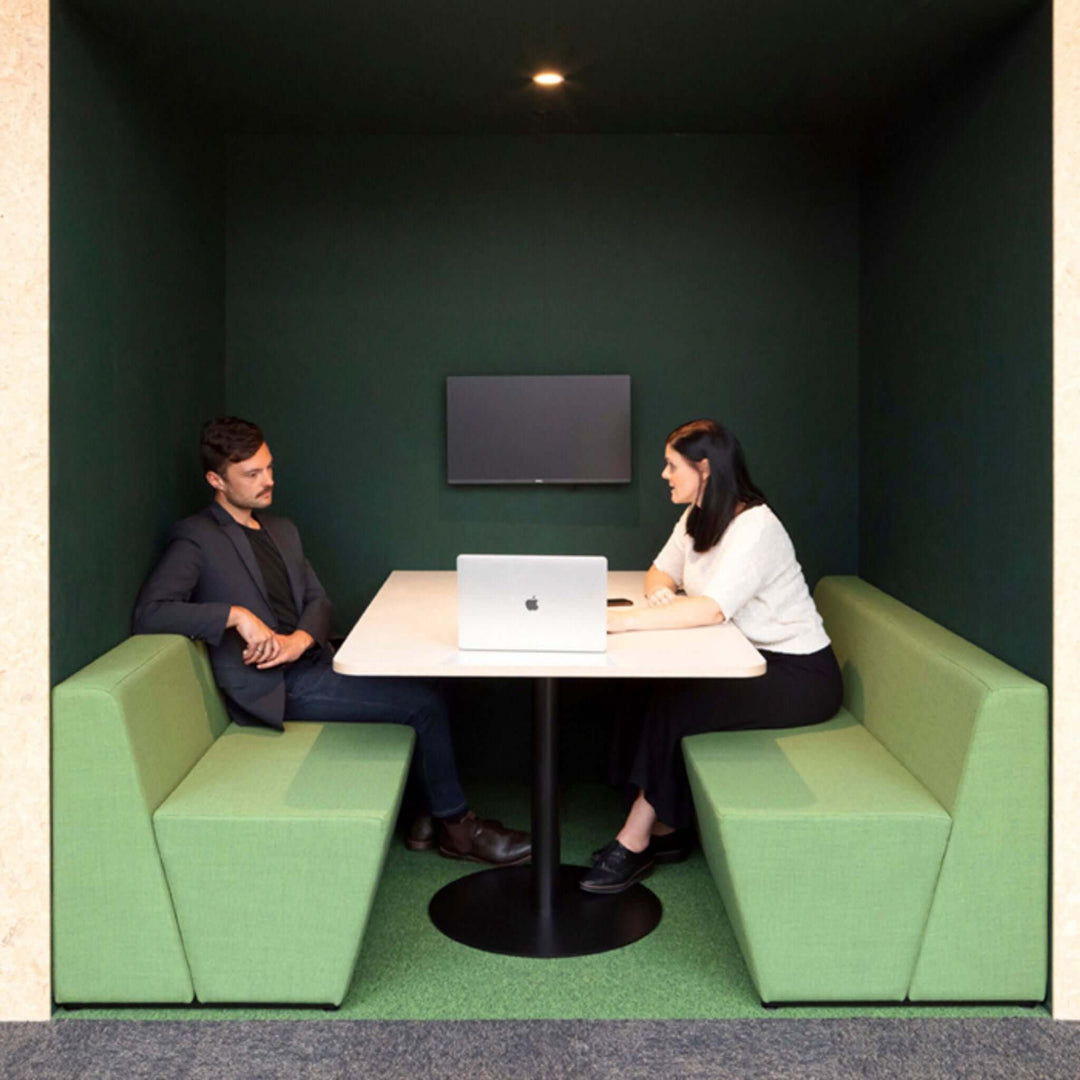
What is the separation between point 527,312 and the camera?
15.9 feet

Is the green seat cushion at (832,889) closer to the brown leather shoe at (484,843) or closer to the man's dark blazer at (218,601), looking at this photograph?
the brown leather shoe at (484,843)

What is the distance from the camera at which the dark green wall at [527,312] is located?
4.80m

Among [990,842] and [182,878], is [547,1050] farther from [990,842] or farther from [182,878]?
[990,842]

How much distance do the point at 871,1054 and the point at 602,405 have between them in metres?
2.59

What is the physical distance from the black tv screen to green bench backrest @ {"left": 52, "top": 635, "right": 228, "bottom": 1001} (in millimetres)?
1906

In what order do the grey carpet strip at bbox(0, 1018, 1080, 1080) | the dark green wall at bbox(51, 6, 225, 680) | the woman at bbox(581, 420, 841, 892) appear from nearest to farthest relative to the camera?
1. the grey carpet strip at bbox(0, 1018, 1080, 1080)
2. the dark green wall at bbox(51, 6, 225, 680)
3. the woman at bbox(581, 420, 841, 892)

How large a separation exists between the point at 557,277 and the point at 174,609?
2036mm

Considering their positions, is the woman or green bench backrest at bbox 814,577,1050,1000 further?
the woman

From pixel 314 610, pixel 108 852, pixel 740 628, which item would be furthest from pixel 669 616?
pixel 108 852

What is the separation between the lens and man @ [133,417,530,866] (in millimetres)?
3738

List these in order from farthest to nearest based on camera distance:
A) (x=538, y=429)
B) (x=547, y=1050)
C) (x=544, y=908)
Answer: (x=538, y=429)
(x=544, y=908)
(x=547, y=1050)

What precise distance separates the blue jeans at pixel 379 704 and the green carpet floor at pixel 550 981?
1.31ft

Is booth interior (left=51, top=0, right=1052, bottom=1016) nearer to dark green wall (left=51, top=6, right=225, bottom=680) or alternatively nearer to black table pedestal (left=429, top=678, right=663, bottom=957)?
dark green wall (left=51, top=6, right=225, bottom=680)
